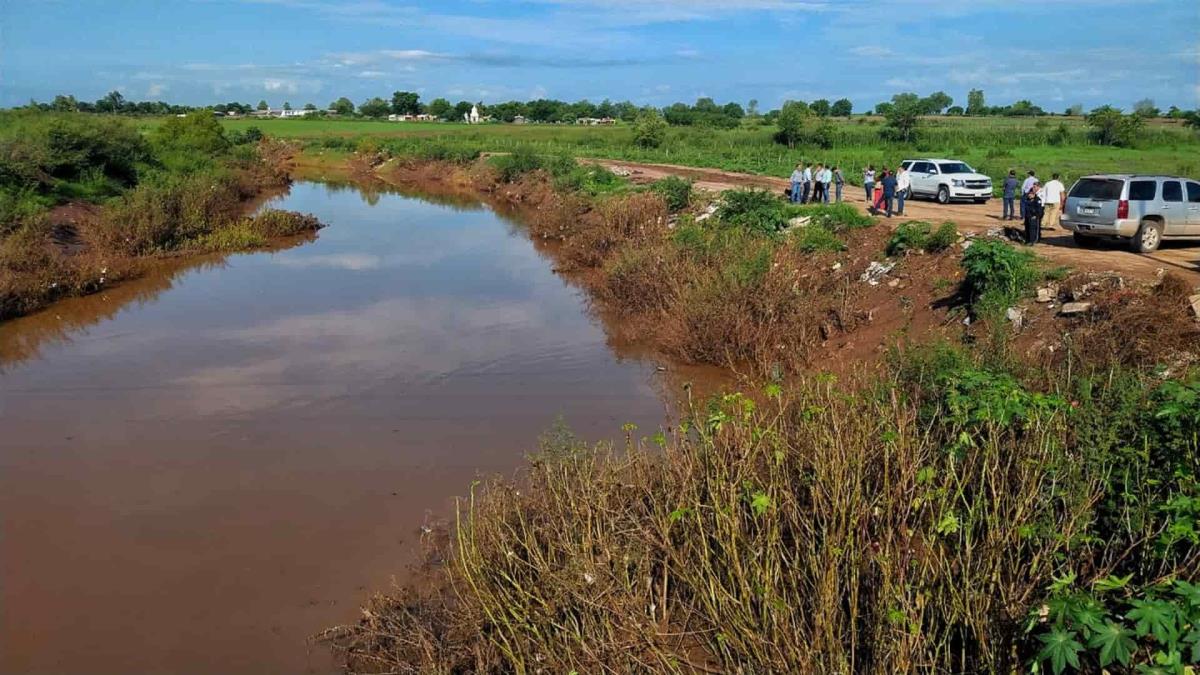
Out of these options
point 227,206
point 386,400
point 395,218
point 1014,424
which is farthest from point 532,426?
point 395,218

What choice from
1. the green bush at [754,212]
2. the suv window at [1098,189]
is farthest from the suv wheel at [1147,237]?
the green bush at [754,212]

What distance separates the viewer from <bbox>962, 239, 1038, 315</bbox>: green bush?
41.9 feet

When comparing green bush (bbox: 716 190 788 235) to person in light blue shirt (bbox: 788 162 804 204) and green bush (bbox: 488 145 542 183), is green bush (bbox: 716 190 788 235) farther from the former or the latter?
green bush (bbox: 488 145 542 183)

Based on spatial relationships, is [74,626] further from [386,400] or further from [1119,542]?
[1119,542]

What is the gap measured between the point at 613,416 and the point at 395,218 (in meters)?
28.5

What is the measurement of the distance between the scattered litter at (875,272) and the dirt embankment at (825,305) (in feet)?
0.11

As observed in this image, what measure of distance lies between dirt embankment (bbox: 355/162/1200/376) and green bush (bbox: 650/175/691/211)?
4.30 meters

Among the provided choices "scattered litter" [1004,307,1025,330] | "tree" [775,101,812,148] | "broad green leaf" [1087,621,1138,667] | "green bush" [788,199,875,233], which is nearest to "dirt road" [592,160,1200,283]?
"green bush" [788,199,875,233]

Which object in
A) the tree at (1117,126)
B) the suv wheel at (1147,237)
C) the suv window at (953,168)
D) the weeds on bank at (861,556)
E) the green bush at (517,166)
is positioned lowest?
the weeds on bank at (861,556)

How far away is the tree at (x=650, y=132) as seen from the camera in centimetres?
6419

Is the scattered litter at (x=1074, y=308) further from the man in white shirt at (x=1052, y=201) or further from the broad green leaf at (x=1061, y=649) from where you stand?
the broad green leaf at (x=1061, y=649)

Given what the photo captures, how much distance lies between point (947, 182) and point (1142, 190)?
410 inches

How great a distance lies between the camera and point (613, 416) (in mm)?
12695

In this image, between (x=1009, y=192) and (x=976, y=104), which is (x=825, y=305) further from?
(x=976, y=104)
